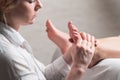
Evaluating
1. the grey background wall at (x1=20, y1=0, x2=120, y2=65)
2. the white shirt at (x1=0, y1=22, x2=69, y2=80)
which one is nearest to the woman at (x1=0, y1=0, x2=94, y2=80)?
the white shirt at (x1=0, y1=22, x2=69, y2=80)

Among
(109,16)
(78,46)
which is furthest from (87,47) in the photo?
(109,16)

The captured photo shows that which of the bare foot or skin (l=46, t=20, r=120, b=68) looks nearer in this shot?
skin (l=46, t=20, r=120, b=68)

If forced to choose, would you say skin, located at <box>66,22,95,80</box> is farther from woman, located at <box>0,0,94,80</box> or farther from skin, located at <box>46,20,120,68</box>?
skin, located at <box>46,20,120,68</box>

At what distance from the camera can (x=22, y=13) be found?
107cm

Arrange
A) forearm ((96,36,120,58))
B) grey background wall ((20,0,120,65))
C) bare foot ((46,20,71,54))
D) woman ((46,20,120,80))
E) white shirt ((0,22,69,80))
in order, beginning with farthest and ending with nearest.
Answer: grey background wall ((20,0,120,65)) → bare foot ((46,20,71,54)) → forearm ((96,36,120,58)) → woman ((46,20,120,80)) → white shirt ((0,22,69,80))

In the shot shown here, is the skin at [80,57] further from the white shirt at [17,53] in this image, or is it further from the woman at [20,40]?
the white shirt at [17,53]

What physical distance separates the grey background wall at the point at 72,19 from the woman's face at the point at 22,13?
3.32ft

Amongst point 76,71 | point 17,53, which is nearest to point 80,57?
point 76,71

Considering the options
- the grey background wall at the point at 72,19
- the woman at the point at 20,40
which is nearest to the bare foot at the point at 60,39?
the woman at the point at 20,40

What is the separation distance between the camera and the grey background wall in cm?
215

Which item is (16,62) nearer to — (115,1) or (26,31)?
(26,31)

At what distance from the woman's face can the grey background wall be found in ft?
3.32

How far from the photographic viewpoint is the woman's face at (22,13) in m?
1.05

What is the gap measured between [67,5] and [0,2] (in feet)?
4.13
